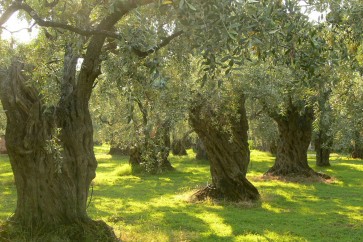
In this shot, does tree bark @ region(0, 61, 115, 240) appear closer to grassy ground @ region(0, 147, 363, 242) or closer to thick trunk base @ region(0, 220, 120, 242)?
thick trunk base @ region(0, 220, 120, 242)

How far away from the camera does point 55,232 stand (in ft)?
35.2

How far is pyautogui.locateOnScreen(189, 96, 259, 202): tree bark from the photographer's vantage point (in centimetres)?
1898

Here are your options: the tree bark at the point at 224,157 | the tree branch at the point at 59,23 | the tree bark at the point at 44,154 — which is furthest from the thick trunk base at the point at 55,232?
the tree bark at the point at 224,157

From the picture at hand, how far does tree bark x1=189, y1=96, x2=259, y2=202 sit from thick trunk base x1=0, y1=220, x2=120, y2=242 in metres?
8.55

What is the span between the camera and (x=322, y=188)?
25.6 m

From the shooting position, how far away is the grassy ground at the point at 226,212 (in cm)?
1398

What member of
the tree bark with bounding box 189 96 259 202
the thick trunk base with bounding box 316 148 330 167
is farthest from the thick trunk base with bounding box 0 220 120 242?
the thick trunk base with bounding box 316 148 330 167

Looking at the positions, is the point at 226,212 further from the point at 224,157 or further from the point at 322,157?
the point at 322,157

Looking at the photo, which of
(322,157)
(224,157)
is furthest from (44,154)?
(322,157)

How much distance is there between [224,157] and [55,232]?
9.89m

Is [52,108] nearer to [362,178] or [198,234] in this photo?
[198,234]

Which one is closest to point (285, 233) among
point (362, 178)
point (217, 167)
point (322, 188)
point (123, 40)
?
point (217, 167)

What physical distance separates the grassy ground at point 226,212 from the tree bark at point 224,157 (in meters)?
0.71

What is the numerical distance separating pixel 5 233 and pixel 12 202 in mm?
8809
